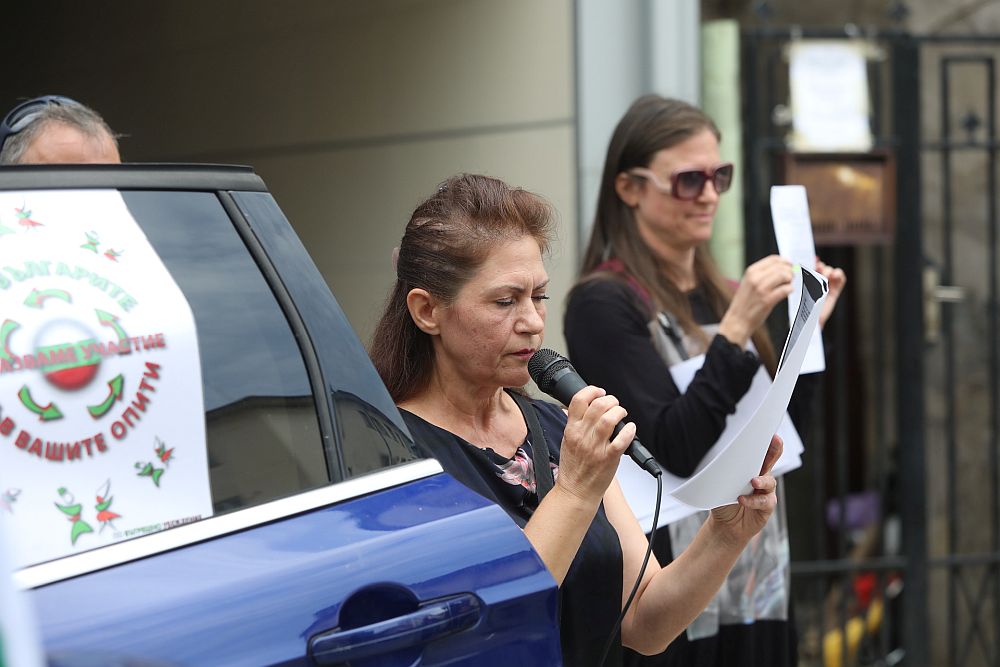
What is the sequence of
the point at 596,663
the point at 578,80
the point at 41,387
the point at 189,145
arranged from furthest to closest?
the point at 189,145 < the point at 578,80 < the point at 596,663 < the point at 41,387

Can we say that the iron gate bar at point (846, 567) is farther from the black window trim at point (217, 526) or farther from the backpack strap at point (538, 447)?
the black window trim at point (217, 526)

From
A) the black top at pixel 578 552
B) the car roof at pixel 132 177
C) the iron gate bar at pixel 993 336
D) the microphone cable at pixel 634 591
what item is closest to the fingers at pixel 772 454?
the microphone cable at pixel 634 591

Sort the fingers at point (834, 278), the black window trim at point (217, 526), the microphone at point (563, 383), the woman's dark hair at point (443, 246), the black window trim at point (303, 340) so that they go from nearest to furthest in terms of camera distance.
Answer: the black window trim at point (217, 526) → the black window trim at point (303, 340) → the microphone at point (563, 383) → the woman's dark hair at point (443, 246) → the fingers at point (834, 278)

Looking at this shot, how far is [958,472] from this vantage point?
611 cm

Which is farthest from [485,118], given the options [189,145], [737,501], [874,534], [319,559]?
[319,559]

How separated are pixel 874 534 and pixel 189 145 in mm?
3725

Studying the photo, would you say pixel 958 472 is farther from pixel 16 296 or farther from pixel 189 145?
pixel 16 296

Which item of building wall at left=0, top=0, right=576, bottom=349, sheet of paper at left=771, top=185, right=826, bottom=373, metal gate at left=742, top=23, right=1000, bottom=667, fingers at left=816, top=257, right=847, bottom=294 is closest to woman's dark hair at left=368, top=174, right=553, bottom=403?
sheet of paper at left=771, top=185, right=826, bottom=373

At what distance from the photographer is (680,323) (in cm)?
310

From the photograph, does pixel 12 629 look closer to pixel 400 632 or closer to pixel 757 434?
pixel 400 632

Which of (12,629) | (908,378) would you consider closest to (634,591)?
(12,629)

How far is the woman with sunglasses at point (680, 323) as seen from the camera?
2.91 m

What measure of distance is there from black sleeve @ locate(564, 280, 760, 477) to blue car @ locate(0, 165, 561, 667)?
1049 mm

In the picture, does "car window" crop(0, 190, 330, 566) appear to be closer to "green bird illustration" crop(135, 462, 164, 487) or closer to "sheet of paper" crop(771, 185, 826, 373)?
"green bird illustration" crop(135, 462, 164, 487)
